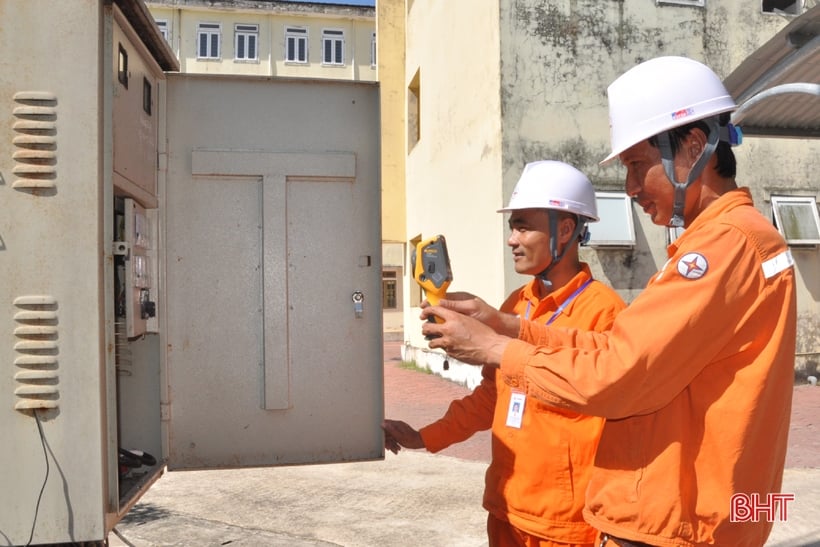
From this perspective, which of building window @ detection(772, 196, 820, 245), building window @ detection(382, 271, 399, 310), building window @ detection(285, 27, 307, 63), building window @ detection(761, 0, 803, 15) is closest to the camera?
building window @ detection(772, 196, 820, 245)

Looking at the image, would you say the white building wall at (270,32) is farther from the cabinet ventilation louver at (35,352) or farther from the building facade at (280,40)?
the cabinet ventilation louver at (35,352)

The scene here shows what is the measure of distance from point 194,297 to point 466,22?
31.1ft

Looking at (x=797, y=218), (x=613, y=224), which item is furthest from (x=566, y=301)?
(x=797, y=218)

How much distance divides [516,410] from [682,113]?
1.07 meters

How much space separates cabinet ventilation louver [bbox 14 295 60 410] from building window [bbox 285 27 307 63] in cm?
2731

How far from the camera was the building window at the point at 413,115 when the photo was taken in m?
15.3

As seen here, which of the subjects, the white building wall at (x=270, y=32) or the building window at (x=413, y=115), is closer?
the building window at (x=413, y=115)

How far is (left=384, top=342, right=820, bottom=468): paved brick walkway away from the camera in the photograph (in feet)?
23.4

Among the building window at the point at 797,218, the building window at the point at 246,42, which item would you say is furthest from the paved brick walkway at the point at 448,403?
the building window at the point at 246,42

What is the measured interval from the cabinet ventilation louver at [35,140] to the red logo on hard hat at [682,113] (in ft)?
5.03

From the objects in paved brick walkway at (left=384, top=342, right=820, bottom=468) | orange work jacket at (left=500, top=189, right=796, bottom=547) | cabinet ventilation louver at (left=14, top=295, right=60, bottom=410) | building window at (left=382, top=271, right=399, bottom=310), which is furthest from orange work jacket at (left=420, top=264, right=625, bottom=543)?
building window at (left=382, top=271, right=399, bottom=310)

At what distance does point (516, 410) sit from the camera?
7.80 ft

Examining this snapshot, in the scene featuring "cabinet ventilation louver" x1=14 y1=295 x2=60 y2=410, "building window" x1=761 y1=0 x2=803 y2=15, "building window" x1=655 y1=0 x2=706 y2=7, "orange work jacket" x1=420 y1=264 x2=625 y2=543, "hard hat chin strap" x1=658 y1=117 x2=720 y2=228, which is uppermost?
"building window" x1=761 y1=0 x2=803 y2=15

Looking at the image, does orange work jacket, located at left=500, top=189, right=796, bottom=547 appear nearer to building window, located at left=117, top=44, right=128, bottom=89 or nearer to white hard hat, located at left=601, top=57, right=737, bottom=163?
white hard hat, located at left=601, top=57, right=737, bottom=163
